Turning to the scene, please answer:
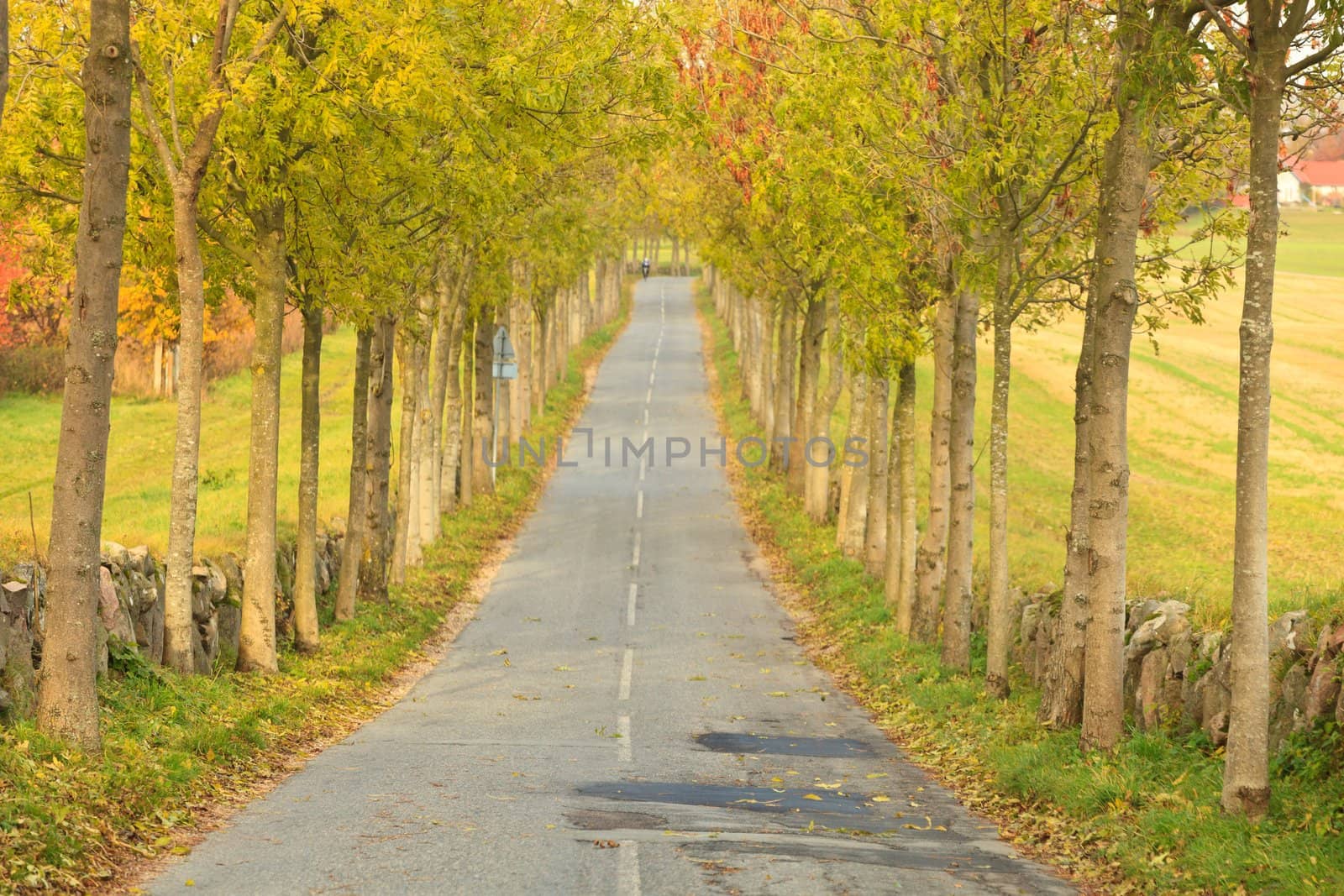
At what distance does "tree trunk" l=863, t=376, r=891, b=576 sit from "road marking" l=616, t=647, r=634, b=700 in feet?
16.7

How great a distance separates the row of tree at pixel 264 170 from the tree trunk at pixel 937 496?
4674mm

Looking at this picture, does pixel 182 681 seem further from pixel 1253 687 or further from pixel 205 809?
pixel 1253 687

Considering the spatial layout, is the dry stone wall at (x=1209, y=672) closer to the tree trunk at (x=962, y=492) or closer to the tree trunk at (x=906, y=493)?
the tree trunk at (x=962, y=492)

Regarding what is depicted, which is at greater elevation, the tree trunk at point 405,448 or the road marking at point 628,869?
the tree trunk at point 405,448

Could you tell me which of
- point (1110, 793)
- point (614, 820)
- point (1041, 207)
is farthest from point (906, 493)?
point (614, 820)

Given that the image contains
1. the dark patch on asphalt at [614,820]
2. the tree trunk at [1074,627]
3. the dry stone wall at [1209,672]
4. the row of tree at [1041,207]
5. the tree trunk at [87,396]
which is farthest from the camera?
the tree trunk at [1074,627]

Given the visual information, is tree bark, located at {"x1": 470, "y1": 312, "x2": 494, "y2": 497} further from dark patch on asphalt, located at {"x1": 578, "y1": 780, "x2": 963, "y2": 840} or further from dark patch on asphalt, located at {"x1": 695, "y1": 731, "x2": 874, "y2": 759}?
dark patch on asphalt, located at {"x1": 578, "y1": 780, "x2": 963, "y2": 840}

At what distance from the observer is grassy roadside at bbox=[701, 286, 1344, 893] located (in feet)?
29.9

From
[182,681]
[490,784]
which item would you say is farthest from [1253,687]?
[182,681]

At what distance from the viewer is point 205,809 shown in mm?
10953

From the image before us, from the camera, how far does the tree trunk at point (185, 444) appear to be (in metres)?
13.6

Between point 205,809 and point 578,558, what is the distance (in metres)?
18.7

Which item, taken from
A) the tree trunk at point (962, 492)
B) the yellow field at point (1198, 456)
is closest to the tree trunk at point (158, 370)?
the yellow field at point (1198, 456)

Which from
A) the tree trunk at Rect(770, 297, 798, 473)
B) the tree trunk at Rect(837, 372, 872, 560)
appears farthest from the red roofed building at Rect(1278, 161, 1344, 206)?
the tree trunk at Rect(837, 372, 872, 560)
